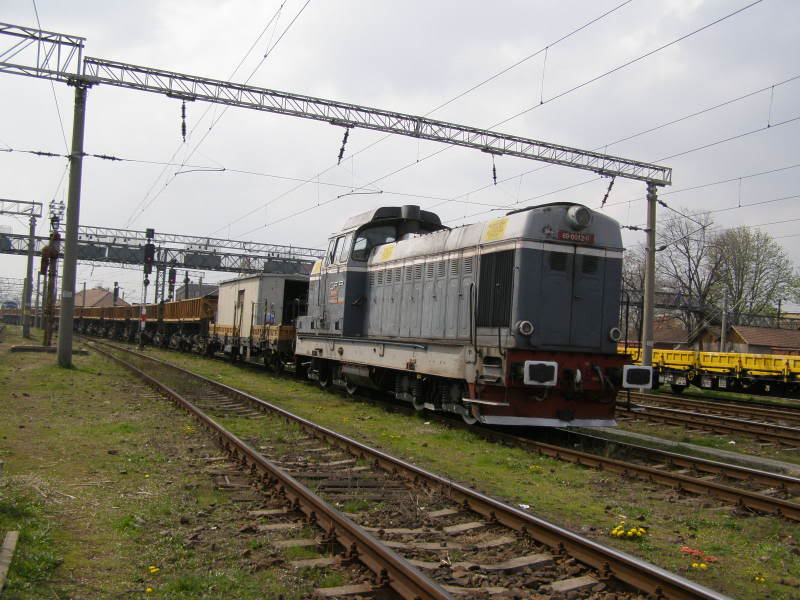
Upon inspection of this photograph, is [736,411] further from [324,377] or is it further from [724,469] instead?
[324,377]

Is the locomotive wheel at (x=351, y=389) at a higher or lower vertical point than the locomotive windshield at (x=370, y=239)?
lower

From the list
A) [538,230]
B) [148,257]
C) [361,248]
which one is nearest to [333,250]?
[361,248]

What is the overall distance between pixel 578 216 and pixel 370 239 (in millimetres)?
5895

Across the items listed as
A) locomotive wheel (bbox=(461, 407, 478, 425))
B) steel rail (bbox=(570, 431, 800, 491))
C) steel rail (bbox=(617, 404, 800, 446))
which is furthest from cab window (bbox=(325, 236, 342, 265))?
steel rail (bbox=(570, 431, 800, 491))

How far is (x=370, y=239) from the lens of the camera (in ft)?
49.6

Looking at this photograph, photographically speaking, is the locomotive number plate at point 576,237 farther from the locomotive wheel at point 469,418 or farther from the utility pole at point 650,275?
the utility pole at point 650,275

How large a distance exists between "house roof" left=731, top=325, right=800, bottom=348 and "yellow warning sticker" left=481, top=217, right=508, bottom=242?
3820 cm

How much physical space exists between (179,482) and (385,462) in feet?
7.74

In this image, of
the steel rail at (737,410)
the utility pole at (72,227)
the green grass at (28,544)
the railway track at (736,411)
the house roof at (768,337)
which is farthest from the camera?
the house roof at (768,337)

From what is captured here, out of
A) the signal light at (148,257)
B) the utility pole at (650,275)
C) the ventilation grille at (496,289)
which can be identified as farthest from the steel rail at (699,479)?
the signal light at (148,257)

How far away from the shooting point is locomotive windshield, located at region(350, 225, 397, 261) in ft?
49.4

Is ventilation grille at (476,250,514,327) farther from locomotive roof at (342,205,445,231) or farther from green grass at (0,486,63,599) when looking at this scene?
green grass at (0,486,63,599)

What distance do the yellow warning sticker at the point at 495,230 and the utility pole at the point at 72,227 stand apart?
12953 millimetres

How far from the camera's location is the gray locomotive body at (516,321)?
9.92 metres
